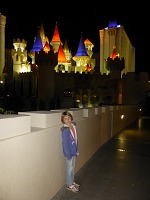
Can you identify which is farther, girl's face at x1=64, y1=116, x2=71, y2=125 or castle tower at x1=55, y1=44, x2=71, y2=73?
castle tower at x1=55, y1=44, x2=71, y2=73

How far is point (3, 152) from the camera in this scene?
3.32m

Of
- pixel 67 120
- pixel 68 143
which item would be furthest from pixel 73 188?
pixel 67 120

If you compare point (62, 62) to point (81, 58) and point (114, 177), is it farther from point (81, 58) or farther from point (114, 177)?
point (114, 177)

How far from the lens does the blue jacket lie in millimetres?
5105

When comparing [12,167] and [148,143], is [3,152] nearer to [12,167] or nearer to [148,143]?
[12,167]

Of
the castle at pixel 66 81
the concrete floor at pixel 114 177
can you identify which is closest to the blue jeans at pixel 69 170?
the concrete floor at pixel 114 177

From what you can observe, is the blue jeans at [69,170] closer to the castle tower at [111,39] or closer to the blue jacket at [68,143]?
the blue jacket at [68,143]

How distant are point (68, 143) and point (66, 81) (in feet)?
109

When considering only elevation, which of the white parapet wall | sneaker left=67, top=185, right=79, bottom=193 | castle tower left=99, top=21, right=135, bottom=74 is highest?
castle tower left=99, top=21, right=135, bottom=74

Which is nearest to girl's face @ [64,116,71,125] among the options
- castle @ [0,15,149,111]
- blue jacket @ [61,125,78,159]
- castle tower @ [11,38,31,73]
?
blue jacket @ [61,125,78,159]

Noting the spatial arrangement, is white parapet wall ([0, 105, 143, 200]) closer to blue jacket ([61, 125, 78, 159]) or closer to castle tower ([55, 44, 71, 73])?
blue jacket ([61, 125, 78, 159])

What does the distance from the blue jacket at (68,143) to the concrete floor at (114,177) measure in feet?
2.51

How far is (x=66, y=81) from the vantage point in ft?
126

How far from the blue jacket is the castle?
2784cm
